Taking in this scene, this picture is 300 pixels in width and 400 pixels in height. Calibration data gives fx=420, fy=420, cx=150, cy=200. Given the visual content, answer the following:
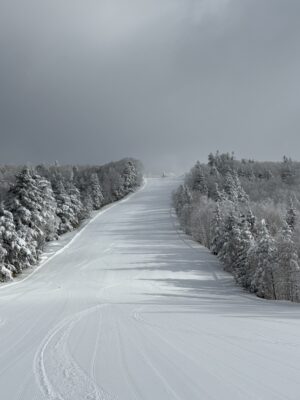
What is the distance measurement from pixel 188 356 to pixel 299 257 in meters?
37.6

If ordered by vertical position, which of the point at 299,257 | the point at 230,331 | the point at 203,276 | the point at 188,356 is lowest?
the point at 203,276

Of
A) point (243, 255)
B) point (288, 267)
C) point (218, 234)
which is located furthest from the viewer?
point (218, 234)

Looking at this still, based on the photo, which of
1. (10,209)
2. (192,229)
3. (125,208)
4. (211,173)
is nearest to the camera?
(10,209)

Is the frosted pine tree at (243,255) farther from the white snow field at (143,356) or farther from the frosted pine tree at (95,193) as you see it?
the frosted pine tree at (95,193)

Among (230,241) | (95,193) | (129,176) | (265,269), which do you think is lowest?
(265,269)

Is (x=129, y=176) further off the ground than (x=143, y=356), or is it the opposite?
(x=129, y=176)

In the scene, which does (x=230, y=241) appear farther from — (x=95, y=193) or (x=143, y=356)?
(x=95, y=193)

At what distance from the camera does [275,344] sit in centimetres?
949

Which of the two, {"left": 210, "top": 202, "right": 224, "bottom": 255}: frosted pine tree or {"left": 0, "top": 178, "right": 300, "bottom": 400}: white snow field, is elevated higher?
{"left": 0, "top": 178, "right": 300, "bottom": 400}: white snow field

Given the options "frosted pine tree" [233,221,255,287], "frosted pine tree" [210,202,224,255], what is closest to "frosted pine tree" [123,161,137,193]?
"frosted pine tree" [210,202,224,255]

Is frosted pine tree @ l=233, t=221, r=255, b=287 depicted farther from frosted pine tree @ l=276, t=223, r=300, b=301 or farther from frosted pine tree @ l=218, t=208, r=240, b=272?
frosted pine tree @ l=276, t=223, r=300, b=301

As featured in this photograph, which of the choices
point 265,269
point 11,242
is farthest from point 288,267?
point 11,242

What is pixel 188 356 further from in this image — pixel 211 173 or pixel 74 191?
pixel 211 173

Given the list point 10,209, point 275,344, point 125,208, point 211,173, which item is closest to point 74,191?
point 125,208
